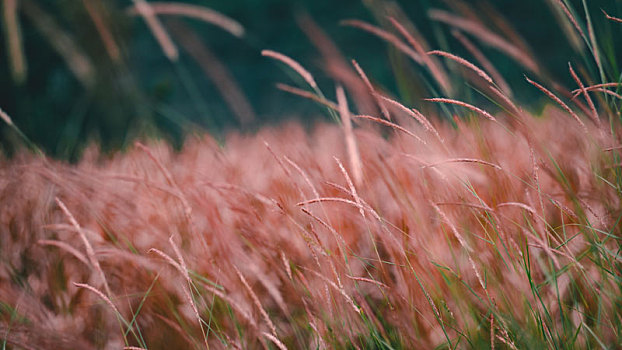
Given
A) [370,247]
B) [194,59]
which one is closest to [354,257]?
[370,247]

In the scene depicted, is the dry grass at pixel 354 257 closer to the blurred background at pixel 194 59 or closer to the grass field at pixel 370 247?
the grass field at pixel 370 247

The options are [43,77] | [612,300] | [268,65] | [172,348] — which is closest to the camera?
[612,300]

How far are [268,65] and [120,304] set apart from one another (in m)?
8.97

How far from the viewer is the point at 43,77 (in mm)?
3588

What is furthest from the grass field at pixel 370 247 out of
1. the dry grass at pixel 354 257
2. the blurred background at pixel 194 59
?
the blurred background at pixel 194 59

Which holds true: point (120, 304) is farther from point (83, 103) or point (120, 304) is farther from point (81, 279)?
point (83, 103)

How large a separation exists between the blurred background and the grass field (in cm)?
13

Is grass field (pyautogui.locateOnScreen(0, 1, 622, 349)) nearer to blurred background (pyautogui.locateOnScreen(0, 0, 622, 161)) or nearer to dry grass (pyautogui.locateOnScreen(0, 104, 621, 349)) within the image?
dry grass (pyautogui.locateOnScreen(0, 104, 621, 349))

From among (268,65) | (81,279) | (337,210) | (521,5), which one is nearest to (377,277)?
(337,210)

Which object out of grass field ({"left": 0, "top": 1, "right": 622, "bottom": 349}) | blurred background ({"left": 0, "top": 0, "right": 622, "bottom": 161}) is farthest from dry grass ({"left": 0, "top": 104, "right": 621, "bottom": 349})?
blurred background ({"left": 0, "top": 0, "right": 622, "bottom": 161})

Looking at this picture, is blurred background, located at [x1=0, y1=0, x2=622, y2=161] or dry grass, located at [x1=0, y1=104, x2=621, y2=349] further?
blurred background, located at [x1=0, y1=0, x2=622, y2=161]

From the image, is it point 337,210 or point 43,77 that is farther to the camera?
point 43,77

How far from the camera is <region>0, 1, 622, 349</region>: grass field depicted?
0.54 m

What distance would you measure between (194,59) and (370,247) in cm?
458
